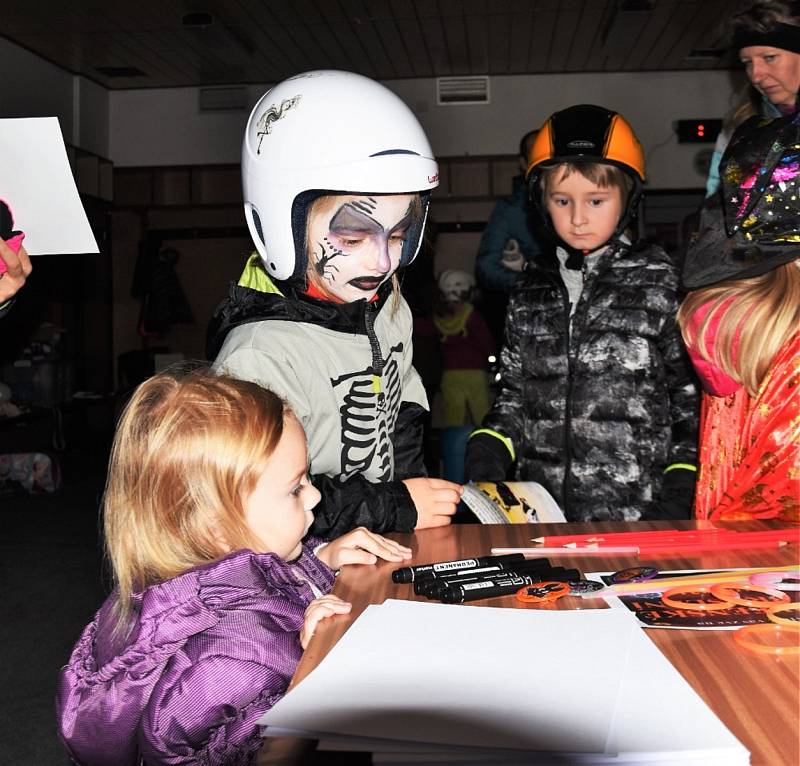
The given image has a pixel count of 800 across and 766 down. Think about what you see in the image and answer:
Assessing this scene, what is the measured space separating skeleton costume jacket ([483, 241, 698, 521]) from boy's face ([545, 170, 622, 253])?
7 cm

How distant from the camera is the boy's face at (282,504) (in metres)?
1.09

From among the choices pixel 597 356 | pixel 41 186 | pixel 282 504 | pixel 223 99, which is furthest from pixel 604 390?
pixel 223 99

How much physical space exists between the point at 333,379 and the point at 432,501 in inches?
10.2

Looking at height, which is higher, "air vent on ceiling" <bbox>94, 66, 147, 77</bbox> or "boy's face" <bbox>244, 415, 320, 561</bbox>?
"air vent on ceiling" <bbox>94, 66, 147, 77</bbox>

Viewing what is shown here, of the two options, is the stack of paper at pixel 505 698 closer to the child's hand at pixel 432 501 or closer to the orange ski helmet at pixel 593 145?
the child's hand at pixel 432 501

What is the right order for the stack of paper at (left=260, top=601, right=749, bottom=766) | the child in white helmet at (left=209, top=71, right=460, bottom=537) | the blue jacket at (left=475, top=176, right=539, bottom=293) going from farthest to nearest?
1. the blue jacket at (left=475, top=176, right=539, bottom=293)
2. the child in white helmet at (left=209, top=71, right=460, bottom=537)
3. the stack of paper at (left=260, top=601, right=749, bottom=766)

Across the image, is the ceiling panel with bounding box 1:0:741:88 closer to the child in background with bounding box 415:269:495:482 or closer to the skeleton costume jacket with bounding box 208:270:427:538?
the child in background with bounding box 415:269:495:482

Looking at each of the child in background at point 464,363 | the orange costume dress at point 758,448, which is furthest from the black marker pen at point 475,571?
the child in background at point 464,363

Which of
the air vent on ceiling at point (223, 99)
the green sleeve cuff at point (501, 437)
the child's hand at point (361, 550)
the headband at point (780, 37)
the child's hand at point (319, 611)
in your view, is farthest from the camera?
the air vent on ceiling at point (223, 99)

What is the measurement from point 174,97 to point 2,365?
308 cm

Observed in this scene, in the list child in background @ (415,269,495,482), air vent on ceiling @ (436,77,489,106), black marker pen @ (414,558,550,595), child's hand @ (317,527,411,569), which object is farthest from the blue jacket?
air vent on ceiling @ (436,77,489,106)

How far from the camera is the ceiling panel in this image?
20.7 ft

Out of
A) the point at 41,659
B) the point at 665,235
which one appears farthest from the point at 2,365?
the point at 665,235

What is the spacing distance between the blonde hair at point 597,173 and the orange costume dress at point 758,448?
63 centimetres
